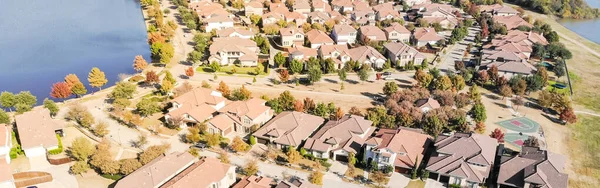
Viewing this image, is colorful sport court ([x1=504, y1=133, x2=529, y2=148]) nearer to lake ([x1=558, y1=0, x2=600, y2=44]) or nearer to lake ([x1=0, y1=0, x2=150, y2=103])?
lake ([x1=0, y1=0, x2=150, y2=103])

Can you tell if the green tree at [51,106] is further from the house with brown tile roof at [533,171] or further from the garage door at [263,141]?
the house with brown tile roof at [533,171]

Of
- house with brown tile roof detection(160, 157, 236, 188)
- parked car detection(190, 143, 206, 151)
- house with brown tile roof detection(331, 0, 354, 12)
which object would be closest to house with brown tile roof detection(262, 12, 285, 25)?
house with brown tile roof detection(331, 0, 354, 12)

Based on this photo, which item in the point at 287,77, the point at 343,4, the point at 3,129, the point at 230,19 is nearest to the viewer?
the point at 3,129

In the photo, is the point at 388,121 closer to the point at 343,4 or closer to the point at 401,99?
the point at 401,99

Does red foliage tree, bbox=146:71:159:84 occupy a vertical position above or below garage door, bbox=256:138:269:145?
above

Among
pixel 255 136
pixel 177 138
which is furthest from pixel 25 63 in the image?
pixel 255 136
